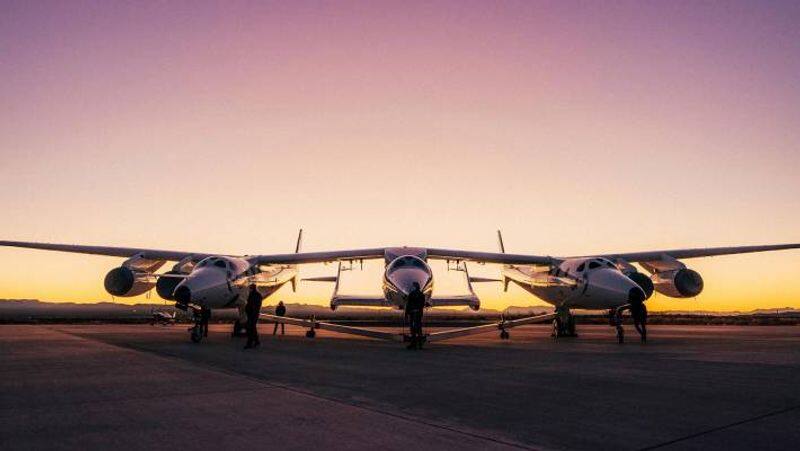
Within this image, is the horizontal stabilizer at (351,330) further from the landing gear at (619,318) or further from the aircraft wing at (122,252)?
the landing gear at (619,318)

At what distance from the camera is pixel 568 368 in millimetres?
9906

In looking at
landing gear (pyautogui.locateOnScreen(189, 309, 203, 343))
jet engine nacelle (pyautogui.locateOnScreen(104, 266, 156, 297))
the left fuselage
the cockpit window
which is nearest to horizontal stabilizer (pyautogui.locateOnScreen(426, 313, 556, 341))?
the cockpit window

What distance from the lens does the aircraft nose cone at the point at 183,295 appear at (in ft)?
→ 57.1

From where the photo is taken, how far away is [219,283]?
19266 millimetres

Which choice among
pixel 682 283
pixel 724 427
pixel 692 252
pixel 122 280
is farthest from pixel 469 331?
pixel 122 280

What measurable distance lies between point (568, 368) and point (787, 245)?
18.6 m

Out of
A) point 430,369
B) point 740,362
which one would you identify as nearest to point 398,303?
point 430,369

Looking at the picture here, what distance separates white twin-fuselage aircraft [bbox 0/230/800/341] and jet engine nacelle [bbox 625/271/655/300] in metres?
0.04

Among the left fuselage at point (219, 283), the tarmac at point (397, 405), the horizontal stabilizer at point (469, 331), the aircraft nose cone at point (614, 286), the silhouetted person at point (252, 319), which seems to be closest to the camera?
the tarmac at point (397, 405)

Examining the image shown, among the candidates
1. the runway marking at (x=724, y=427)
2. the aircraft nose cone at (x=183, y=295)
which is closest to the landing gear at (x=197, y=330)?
the aircraft nose cone at (x=183, y=295)

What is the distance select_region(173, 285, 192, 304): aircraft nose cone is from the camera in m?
→ 17.4

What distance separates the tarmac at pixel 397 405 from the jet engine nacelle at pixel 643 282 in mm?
10678

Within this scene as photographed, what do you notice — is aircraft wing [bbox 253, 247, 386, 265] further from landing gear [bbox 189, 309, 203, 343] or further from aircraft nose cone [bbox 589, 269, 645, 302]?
aircraft nose cone [bbox 589, 269, 645, 302]

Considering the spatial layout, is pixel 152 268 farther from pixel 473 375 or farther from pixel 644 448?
pixel 644 448
